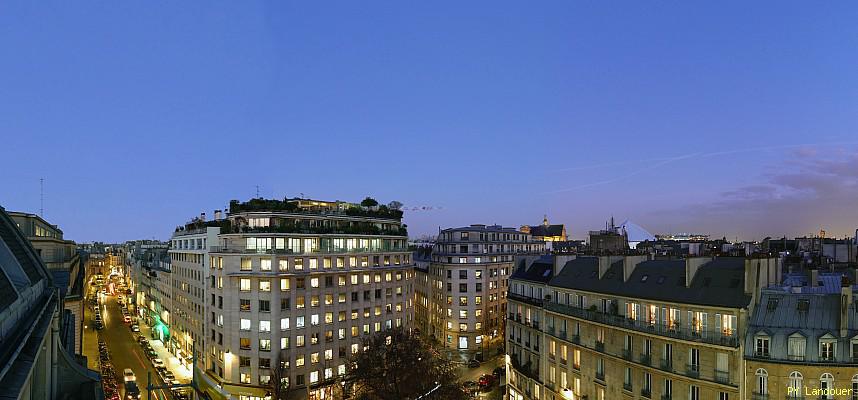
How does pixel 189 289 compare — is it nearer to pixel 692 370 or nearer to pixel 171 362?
pixel 171 362

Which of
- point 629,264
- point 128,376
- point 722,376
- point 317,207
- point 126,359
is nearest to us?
point 722,376

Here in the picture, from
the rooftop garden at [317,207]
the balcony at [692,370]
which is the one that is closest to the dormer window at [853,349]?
the balcony at [692,370]

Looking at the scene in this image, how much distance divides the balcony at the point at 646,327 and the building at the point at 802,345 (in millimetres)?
1685

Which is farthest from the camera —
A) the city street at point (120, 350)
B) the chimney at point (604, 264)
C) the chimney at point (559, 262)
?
the city street at point (120, 350)

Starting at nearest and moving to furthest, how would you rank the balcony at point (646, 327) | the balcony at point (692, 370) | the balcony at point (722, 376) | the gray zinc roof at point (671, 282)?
1. the balcony at point (722, 376)
2. the balcony at point (646, 327)
3. the balcony at point (692, 370)
4. the gray zinc roof at point (671, 282)

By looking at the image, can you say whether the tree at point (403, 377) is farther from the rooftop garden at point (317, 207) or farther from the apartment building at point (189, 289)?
the apartment building at point (189, 289)

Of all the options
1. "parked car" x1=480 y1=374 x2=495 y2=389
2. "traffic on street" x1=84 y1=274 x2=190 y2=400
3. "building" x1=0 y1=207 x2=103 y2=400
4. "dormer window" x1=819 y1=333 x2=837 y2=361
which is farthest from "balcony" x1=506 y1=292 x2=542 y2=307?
"building" x1=0 y1=207 x2=103 y2=400

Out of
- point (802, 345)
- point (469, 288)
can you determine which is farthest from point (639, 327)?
point (469, 288)

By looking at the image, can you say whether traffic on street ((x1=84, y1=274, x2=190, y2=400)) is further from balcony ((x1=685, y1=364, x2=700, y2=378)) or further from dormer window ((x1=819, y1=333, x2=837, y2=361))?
dormer window ((x1=819, y1=333, x2=837, y2=361))

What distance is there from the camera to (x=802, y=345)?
37.3 meters

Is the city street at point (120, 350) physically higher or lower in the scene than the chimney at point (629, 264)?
lower

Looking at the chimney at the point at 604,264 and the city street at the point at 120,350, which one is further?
the city street at the point at 120,350

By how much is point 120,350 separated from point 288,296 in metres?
54.1

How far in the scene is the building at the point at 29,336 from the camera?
38.2 ft
